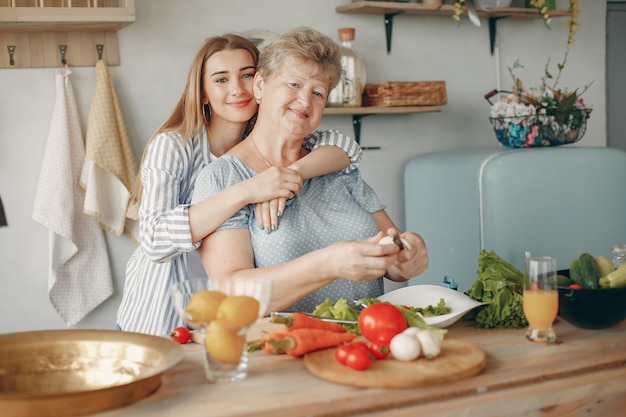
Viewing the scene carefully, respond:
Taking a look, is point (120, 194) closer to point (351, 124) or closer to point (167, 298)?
point (167, 298)

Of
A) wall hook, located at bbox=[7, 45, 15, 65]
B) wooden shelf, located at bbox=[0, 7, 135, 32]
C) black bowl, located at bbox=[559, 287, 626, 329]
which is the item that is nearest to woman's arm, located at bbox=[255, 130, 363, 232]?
black bowl, located at bbox=[559, 287, 626, 329]

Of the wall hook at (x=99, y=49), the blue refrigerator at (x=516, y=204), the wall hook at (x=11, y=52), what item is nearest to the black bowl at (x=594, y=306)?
the blue refrigerator at (x=516, y=204)

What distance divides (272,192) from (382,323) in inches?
→ 23.9

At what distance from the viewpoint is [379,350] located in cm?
151

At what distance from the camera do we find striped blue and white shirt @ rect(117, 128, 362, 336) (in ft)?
7.50

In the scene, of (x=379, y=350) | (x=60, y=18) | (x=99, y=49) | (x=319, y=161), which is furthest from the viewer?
(x=99, y=49)

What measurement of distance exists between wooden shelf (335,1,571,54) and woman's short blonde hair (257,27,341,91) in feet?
4.57

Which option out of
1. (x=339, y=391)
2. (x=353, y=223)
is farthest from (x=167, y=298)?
(x=339, y=391)

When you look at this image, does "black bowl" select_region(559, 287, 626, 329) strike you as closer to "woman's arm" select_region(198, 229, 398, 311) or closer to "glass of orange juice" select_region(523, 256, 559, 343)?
"glass of orange juice" select_region(523, 256, 559, 343)

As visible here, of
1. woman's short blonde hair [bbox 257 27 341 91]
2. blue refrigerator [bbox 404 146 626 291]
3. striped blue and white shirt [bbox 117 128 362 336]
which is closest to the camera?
woman's short blonde hair [bbox 257 27 341 91]

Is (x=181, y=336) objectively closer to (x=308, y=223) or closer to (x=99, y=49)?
(x=308, y=223)

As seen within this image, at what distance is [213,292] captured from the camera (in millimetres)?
1460

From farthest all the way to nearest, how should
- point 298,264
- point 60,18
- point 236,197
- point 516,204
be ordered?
point 516,204
point 60,18
point 236,197
point 298,264

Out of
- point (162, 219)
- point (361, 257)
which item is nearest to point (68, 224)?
point (162, 219)
